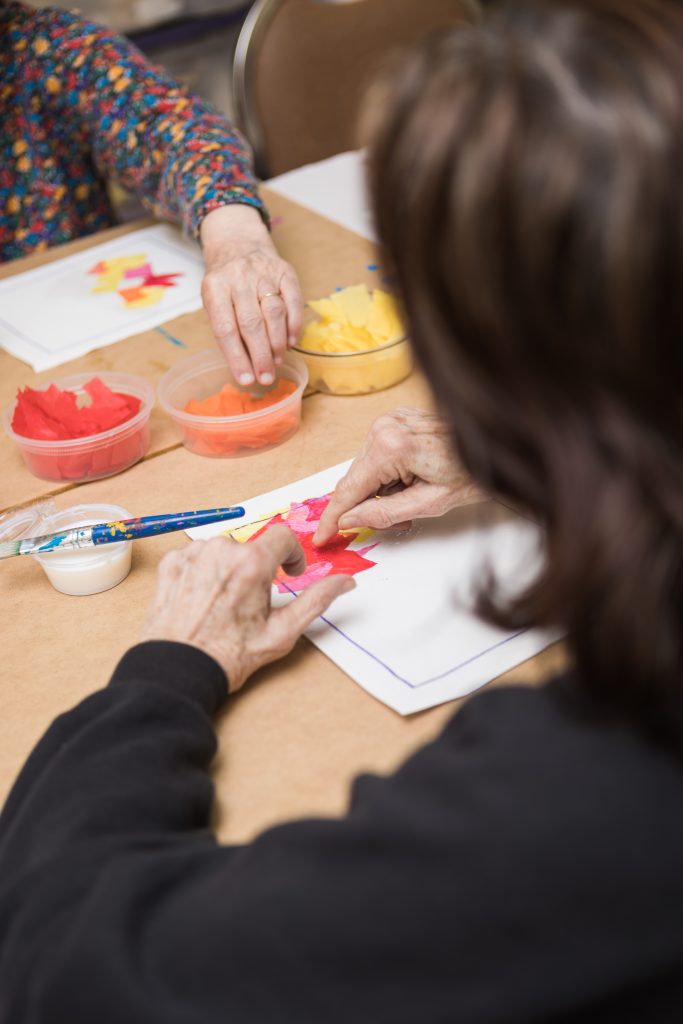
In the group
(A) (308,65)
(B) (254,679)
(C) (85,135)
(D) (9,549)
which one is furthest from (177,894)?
(A) (308,65)

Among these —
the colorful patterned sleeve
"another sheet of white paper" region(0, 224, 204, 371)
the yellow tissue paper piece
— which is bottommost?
"another sheet of white paper" region(0, 224, 204, 371)

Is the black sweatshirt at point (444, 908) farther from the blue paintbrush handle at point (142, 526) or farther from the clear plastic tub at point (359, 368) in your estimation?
the clear plastic tub at point (359, 368)

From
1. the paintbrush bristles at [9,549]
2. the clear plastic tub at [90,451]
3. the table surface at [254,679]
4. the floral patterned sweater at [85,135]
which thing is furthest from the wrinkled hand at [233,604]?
the floral patterned sweater at [85,135]

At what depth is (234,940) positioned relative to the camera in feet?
1.91

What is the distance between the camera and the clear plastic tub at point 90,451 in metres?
1.28

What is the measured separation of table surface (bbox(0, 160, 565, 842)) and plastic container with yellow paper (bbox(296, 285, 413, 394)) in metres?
0.02

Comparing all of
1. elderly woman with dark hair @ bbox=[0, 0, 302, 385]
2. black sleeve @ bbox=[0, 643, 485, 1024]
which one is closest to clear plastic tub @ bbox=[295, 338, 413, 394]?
elderly woman with dark hair @ bbox=[0, 0, 302, 385]

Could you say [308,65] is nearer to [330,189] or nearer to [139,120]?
[330,189]

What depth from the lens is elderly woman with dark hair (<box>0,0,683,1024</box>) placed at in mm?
493

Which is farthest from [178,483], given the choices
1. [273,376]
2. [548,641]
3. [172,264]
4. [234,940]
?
[234,940]

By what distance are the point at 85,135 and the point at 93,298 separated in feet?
1.63

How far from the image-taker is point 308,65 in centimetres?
230

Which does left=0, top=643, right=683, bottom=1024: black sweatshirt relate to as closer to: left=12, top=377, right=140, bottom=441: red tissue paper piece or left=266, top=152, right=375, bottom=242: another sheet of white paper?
left=12, top=377, right=140, bottom=441: red tissue paper piece

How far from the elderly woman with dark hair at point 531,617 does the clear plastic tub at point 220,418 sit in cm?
73
